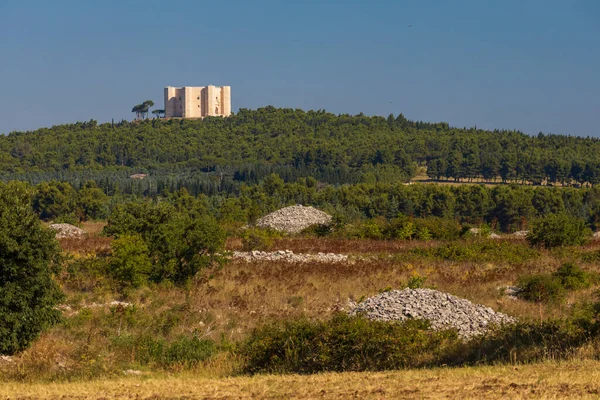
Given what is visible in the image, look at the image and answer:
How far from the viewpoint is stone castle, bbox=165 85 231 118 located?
151 meters

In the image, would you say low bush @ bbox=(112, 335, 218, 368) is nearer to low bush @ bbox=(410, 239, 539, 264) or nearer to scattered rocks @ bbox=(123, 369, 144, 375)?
scattered rocks @ bbox=(123, 369, 144, 375)

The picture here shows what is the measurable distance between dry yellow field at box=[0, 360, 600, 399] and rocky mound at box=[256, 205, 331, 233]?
27.9 m

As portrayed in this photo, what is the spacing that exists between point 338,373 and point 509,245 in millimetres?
18679

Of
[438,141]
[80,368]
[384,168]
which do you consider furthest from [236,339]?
[438,141]

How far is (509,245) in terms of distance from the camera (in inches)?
1110

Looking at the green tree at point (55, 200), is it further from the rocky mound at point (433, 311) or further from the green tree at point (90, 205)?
the rocky mound at point (433, 311)

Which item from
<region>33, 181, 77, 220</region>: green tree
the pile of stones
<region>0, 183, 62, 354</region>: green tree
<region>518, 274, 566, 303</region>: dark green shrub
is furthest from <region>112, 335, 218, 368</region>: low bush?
<region>33, 181, 77, 220</region>: green tree

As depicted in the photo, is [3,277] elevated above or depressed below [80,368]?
above

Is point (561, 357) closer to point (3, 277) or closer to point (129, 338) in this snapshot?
point (129, 338)

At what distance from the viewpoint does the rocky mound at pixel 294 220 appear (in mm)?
39059

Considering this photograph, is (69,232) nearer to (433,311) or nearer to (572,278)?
(572,278)

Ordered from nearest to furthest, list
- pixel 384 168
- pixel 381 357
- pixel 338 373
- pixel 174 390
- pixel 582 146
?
pixel 174 390
pixel 338 373
pixel 381 357
pixel 384 168
pixel 582 146

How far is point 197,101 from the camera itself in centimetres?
15250

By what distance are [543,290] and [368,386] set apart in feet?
34.6
